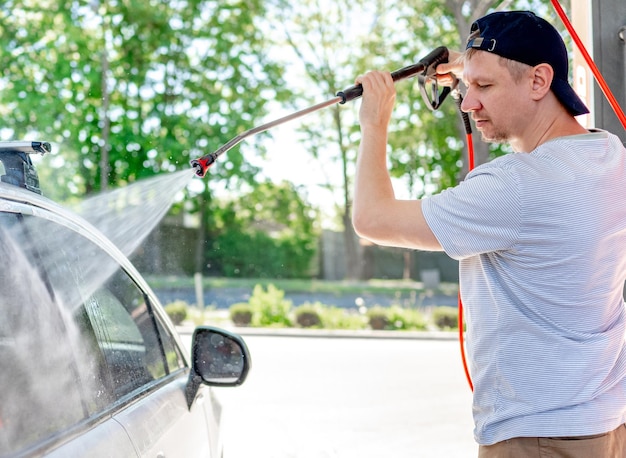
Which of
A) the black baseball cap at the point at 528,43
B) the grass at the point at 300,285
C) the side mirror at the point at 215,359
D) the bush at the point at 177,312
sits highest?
the black baseball cap at the point at 528,43

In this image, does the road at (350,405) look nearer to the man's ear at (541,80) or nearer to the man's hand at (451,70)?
the man's hand at (451,70)

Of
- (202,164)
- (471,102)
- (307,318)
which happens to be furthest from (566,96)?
(307,318)

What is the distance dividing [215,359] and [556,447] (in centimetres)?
107

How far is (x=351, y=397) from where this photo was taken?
838 cm

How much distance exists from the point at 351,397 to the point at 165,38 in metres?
14.6

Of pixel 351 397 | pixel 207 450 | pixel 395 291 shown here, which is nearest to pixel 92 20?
pixel 395 291

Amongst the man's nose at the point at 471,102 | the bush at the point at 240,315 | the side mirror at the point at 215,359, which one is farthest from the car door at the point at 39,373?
the bush at the point at 240,315

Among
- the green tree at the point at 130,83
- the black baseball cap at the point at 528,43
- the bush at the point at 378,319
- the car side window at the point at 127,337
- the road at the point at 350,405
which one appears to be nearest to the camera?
the black baseball cap at the point at 528,43

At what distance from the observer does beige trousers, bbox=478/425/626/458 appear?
1752mm

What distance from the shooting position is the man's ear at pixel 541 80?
Result: 6.07 ft

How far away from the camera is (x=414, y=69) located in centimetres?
231

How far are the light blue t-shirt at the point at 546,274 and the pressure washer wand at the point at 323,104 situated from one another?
432 mm

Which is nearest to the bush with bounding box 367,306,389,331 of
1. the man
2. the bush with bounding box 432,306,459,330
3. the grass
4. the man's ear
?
the bush with bounding box 432,306,459,330

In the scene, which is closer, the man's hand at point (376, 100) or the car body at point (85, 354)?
the car body at point (85, 354)
